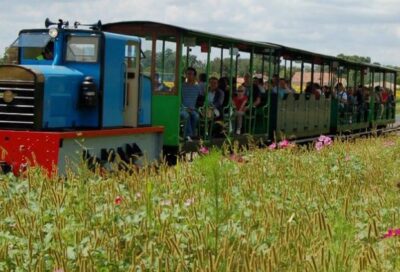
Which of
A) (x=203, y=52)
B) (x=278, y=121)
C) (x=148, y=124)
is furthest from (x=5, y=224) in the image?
(x=278, y=121)

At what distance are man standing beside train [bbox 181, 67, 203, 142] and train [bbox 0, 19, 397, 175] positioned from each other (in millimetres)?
77

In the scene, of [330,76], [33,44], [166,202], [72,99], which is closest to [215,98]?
[33,44]

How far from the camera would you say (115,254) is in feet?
14.7

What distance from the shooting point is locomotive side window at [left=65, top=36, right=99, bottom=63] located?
1253cm

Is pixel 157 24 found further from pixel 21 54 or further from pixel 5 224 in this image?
pixel 5 224

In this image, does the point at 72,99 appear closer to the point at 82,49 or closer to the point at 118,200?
the point at 82,49

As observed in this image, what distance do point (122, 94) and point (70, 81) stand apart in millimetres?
1135

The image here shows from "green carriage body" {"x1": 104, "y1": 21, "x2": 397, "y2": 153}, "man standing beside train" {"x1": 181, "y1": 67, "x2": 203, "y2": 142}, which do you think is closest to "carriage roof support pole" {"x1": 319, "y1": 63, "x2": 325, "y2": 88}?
"green carriage body" {"x1": 104, "y1": 21, "x2": 397, "y2": 153}

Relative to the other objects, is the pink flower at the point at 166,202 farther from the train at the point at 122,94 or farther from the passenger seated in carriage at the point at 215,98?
the passenger seated in carriage at the point at 215,98

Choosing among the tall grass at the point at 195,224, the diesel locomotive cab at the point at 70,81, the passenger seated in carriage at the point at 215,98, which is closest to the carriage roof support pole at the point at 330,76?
the passenger seated in carriage at the point at 215,98

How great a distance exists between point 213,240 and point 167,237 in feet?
0.87

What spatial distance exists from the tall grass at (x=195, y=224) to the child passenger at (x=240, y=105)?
34.0 feet

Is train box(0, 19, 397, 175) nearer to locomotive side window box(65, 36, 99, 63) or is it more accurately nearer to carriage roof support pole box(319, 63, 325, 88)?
locomotive side window box(65, 36, 99, 63)

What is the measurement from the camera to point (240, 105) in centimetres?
1884
